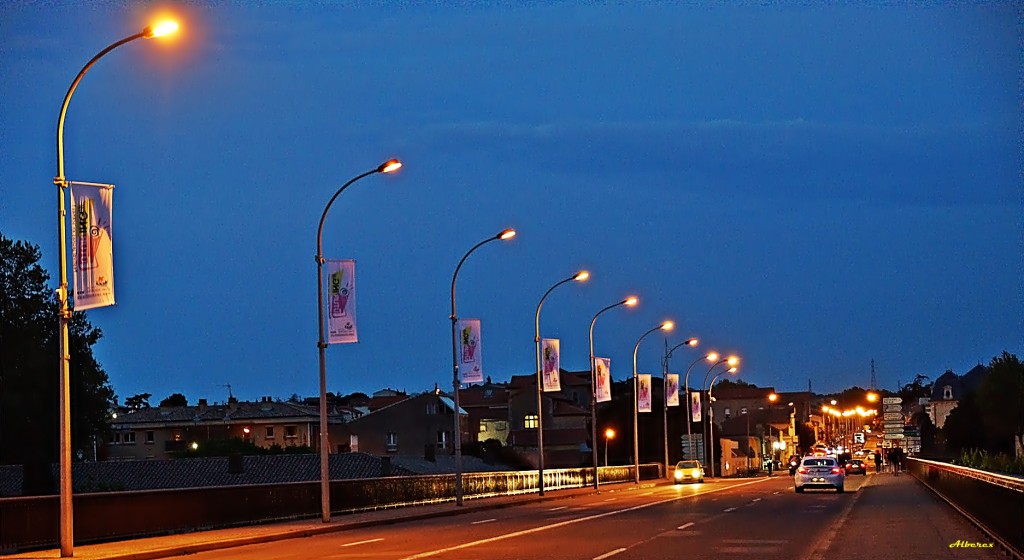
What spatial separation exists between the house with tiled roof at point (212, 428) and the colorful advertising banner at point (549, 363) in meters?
75.7

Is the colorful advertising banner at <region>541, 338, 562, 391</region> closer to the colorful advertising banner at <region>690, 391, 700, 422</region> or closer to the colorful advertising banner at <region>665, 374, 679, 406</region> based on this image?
the colorful advertising banner at <region>665, 374, 679, 406</region>

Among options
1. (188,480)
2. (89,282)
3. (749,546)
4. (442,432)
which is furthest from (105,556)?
(442,432)

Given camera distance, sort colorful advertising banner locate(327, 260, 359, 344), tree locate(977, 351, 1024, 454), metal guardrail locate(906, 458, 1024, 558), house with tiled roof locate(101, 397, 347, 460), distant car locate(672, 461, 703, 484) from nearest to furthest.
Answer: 1. metal guardrail locate(906, 458, 1024, 558)
2. colorful advertising banner locate(327, 260, 359, 344)
3. distant car locate(672, 461, 703, 484)
4. tree locate(977, 351, 1024, 454)
5. house with tiled roof locate(101, 397, 347, 460)

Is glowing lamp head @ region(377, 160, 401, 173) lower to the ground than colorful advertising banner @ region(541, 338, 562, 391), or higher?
higher

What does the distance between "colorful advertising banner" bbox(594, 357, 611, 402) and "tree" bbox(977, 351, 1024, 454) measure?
188ft

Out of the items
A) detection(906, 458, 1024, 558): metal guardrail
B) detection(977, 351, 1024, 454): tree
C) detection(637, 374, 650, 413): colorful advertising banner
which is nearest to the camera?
detection(906, 458, 1024, 558): metal guardrail

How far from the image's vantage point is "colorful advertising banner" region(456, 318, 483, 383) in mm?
45031

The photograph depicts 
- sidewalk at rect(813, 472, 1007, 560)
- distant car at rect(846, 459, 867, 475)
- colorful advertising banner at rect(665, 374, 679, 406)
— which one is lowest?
distant car at rect(846, 459, 867, 475)

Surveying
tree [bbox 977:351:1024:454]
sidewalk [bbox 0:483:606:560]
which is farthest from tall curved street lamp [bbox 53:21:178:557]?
tree [bbox 977:351:1024:454]

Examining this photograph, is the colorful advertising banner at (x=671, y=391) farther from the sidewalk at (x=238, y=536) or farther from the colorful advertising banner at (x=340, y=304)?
the colorful advertising banner at (x=340, y=304)

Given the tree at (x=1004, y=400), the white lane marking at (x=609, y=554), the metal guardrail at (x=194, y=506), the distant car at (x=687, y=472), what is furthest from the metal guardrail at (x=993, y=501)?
the tree at (x=1004, y=400)

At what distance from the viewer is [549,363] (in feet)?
179

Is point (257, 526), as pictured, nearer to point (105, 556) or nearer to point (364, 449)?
point (105, 556)

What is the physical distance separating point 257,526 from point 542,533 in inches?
367
